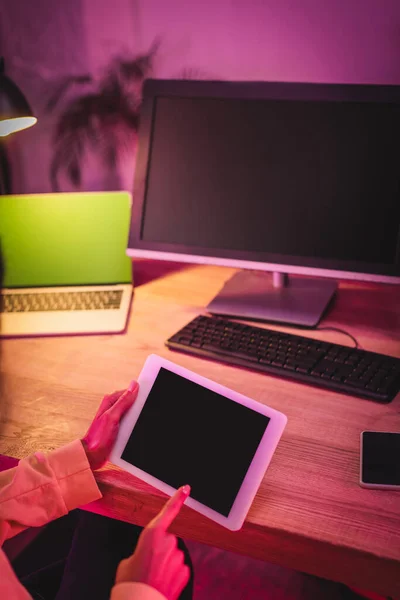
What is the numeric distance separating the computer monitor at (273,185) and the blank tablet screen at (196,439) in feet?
1.23

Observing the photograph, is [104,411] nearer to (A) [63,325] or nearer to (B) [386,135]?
(A) [63,325]

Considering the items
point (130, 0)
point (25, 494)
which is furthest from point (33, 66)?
point (25, 494)

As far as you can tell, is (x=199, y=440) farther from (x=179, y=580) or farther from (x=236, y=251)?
(x=236, y=251)

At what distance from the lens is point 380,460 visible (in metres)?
0.80

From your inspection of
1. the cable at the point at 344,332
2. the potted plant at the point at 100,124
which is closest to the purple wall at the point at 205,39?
the potted plant at the point at 100,124

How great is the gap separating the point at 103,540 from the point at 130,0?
1289 mm

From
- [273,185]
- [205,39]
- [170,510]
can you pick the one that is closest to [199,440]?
[170,510]

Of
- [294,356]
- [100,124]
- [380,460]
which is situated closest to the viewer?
[380,460]

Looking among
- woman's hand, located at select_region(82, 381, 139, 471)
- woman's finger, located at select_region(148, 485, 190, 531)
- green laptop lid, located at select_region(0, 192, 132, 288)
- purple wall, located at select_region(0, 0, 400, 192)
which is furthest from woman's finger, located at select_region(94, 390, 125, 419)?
purple wall, located at select_region(0, 0, 400, 192)

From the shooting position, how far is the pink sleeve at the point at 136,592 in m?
0.69

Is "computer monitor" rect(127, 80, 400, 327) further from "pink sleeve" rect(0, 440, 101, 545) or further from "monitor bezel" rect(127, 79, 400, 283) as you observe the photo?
"pink sleeve" rect(0, 440, 101, 545)

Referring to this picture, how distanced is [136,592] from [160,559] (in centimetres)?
5

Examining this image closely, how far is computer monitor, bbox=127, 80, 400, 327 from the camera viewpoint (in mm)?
1080

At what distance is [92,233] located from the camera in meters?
1.37
